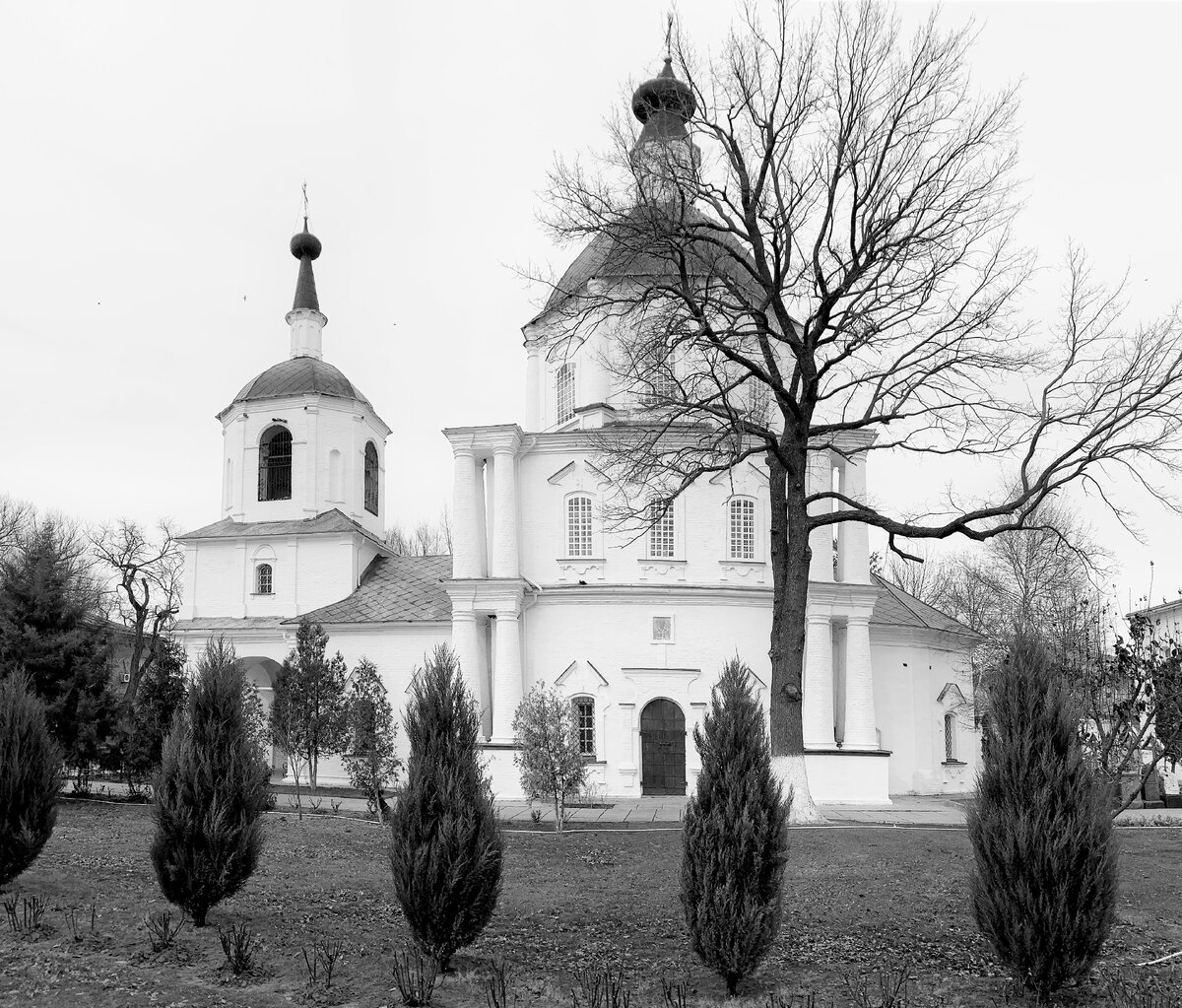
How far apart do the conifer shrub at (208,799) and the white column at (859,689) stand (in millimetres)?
19111

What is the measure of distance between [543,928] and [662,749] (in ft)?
53.7

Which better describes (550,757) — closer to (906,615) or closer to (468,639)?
(468,639)

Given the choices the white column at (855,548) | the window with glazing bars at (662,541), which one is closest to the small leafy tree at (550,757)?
the window with glazing bars at (662,541)

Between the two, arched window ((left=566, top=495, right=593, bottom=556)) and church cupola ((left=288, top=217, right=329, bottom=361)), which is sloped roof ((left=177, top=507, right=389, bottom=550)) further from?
arched window ((left=566, top=495, right=593, bottom=556))

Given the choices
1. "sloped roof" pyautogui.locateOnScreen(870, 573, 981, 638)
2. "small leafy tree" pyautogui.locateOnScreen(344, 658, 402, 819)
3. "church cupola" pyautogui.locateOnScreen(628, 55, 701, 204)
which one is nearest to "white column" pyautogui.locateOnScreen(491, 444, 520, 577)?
"small leafy tree" pyautogui.locateOnScreen(344, 658, 402, 819)

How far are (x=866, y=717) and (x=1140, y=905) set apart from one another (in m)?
15.3

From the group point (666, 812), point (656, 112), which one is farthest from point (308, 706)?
point (656, 112)

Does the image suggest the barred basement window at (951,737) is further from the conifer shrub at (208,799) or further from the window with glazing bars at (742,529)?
the conifer shrub at (208,799)

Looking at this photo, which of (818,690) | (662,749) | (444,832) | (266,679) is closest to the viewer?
(444,832)

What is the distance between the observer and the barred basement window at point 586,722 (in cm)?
2681

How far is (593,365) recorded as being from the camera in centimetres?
2962

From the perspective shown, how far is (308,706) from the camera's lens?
2738cm

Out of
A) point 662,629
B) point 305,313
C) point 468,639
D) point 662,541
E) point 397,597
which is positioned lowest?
point 468,639

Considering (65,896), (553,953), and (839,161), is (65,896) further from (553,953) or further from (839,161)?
(839,161)
